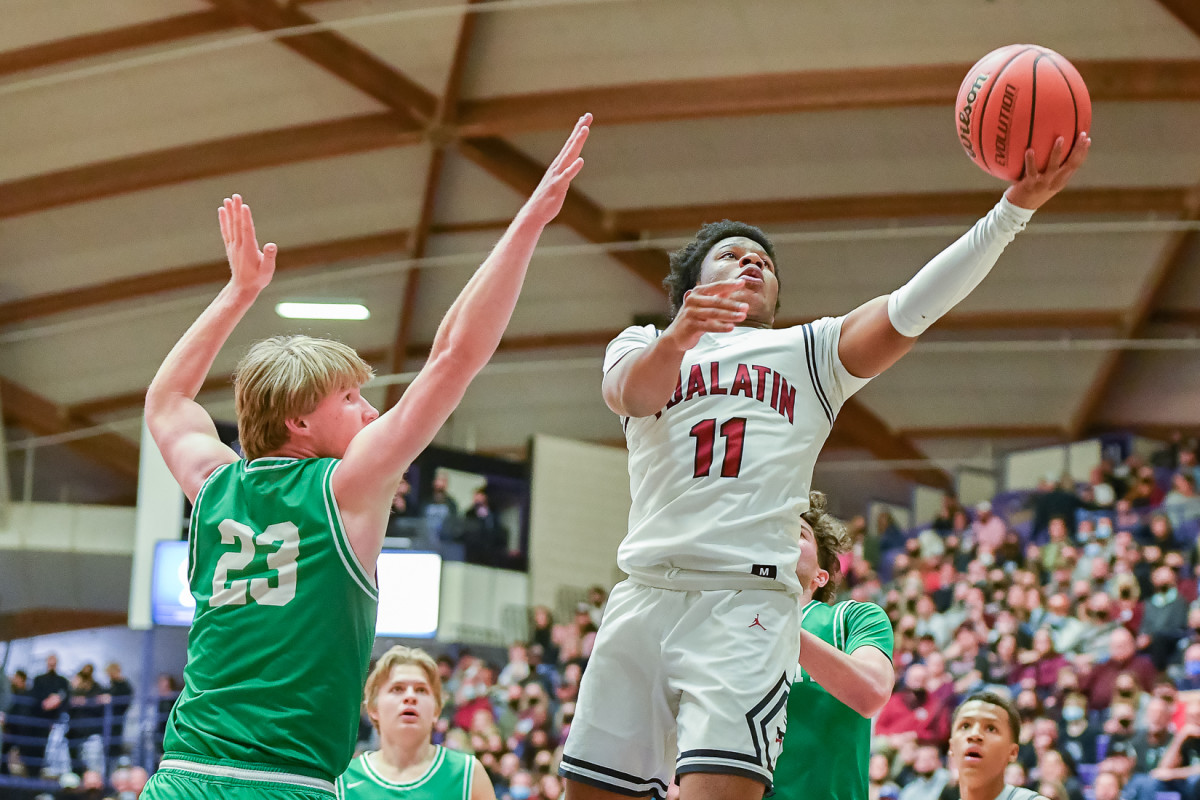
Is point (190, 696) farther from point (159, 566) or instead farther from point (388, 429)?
point (159, 566)

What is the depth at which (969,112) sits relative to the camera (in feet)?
13.2

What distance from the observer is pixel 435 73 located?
15.9 m

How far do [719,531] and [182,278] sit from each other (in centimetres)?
1604

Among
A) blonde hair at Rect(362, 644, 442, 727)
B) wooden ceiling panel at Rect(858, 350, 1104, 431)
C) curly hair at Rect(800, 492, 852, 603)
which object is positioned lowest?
blonde hair at Rect(362, 644, 442, 727)

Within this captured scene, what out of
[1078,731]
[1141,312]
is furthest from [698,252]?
[1141,312]

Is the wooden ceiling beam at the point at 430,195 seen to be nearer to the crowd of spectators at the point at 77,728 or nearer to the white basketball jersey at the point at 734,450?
the crowd of spectators at the point at 77,728

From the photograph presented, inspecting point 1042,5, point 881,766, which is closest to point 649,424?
point 881,766

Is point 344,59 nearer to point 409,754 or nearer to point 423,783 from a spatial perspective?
point 409,754

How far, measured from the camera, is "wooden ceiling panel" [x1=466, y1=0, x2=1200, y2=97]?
1423 cm

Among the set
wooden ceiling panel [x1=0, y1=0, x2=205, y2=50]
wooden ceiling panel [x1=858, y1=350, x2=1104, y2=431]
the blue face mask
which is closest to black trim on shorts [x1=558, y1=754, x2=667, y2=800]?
the blue face mask

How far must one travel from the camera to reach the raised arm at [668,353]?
3322mm

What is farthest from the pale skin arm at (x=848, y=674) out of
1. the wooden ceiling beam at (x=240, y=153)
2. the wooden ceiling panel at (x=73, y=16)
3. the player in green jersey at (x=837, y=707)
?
the wooden ceiling beam at (x=240, y=153)

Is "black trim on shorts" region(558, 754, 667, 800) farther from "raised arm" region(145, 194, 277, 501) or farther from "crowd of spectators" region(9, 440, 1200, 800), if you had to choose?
"crowd of spectators" region(9, 440, 1200, 800)

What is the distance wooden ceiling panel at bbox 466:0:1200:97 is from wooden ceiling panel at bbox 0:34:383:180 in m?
2.18
